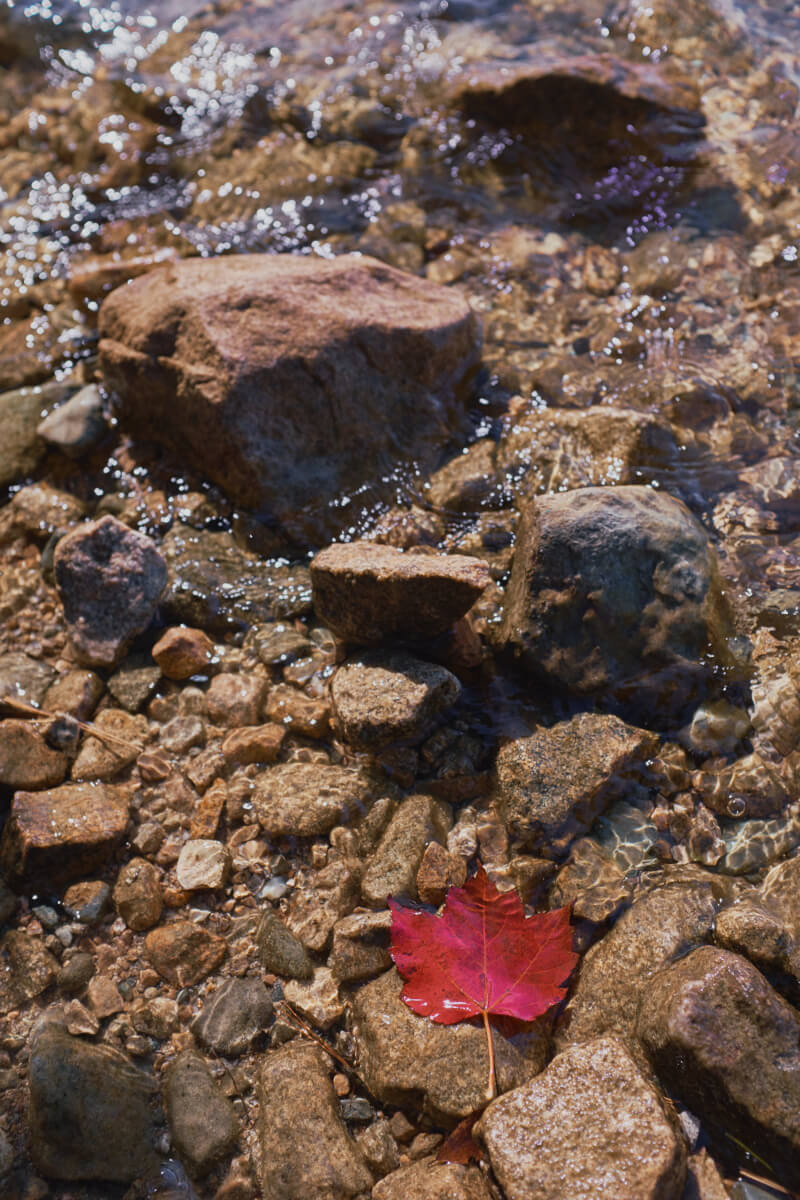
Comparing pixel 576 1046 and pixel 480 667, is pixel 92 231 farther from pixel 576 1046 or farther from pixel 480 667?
pixel 576 1046

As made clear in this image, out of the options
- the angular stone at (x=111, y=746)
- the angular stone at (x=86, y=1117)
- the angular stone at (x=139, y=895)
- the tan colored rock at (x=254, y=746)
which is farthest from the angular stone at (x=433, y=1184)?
the angular stone at (x=111, y=746)

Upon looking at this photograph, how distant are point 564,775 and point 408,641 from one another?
0.81 m

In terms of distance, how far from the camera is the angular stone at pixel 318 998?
2641mm

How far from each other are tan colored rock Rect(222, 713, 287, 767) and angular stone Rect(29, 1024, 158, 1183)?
3.66ft

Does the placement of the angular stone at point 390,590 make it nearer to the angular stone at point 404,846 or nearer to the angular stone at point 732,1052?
the angular stone at point 404,846

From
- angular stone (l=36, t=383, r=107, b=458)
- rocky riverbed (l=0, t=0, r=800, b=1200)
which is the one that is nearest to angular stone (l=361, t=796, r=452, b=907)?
rocky riverbed (l=0, t=0, r=800, b=1200)

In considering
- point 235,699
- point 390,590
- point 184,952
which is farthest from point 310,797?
point 390,590

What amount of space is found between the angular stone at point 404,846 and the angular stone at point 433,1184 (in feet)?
2.52

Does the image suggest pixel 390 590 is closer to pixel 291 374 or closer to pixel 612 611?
pixel 612 611

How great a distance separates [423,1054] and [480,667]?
143 centimetres

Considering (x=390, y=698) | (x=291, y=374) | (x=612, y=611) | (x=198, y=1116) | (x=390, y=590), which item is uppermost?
(x=291, y=374)

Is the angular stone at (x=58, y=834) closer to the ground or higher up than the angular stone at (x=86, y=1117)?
higher up

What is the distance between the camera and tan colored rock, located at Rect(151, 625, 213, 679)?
3.49 metres

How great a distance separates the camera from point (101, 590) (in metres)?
3.52
